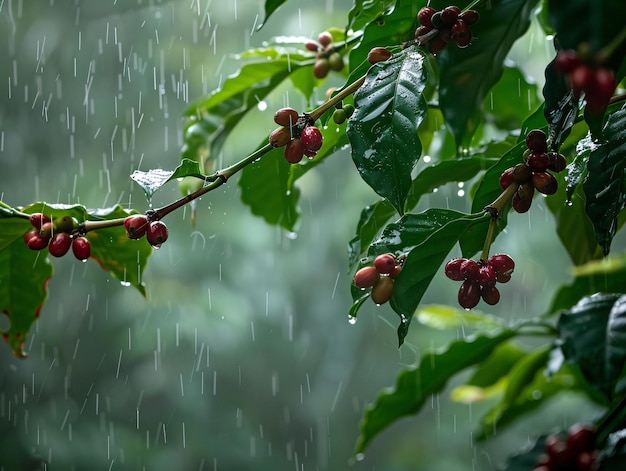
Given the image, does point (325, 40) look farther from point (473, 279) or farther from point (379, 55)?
point (473, 279)

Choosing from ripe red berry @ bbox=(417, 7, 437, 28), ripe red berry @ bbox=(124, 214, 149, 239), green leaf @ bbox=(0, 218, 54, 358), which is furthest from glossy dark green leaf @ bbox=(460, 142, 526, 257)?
green leaf @ bbox=(0, 218, 54, 358)

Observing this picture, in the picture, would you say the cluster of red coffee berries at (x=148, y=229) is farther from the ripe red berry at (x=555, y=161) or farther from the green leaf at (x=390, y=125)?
→ the ripe red berry at (x=555, y=161)

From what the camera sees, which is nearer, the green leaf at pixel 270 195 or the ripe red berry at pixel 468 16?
the ripe red berry at pixel 468 16

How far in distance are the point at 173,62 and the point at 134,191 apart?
2.33 feet

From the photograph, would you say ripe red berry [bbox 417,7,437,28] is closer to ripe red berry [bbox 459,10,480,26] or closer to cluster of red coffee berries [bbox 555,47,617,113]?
ripe red berry [bbox 459,10,480,26]

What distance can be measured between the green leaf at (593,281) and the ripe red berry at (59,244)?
0.47 m

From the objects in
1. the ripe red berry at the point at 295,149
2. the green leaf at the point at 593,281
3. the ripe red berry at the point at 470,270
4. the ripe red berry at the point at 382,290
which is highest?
the ripe red berry at the point at 295,149

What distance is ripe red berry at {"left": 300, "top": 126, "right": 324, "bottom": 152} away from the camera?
0.45 meters

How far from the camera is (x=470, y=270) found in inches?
17.2

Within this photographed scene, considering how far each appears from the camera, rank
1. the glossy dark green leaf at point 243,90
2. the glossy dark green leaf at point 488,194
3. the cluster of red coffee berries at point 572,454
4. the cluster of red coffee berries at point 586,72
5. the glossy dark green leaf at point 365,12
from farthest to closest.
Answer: the glossy dark green leaf at point 243,90, the glossy dark green leaf at point 365,12, the glossy dark green leaf at point 488,194, the cluster of red coffee berries at point 572,454, the cluster of red coffee berries at point 586,72

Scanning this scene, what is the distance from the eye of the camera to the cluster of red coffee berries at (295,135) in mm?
455

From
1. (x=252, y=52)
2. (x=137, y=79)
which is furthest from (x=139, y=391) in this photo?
(x=252, y=52)

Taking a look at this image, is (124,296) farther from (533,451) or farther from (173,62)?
(533,451)

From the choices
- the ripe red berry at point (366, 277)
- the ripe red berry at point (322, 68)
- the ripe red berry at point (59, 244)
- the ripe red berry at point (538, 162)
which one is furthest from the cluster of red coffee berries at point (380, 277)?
the ripe red berry at point (322, 68)
